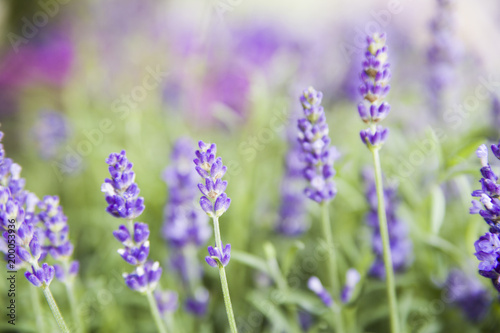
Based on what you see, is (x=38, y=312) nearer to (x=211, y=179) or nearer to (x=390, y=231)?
(x=211, y=179)

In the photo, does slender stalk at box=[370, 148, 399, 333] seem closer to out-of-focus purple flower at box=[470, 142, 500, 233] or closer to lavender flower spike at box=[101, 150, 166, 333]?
out-of-focus purple flower at box=[470, 142, 500, 233]

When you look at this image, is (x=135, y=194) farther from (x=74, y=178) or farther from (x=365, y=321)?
(x=74, y=178)

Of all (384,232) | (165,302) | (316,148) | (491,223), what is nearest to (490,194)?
(491,223)

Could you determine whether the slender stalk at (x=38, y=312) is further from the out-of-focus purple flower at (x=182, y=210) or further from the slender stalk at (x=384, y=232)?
the slender stalk at (x=384, y=232)

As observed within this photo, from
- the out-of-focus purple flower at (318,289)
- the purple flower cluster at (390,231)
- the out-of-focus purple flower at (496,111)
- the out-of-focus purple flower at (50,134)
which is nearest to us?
the out-of-focus purple flower at (318,289)

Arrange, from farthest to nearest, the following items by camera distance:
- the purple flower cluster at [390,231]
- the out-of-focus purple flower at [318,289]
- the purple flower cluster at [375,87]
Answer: the purple flower cluster at [390,231], the out-of-focus purple flower at [318,289], the purple flower cluster at [375,87]

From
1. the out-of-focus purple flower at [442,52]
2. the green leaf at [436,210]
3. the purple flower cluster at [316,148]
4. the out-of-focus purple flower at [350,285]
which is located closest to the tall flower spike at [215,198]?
the purple flower cluster at [316,148]
